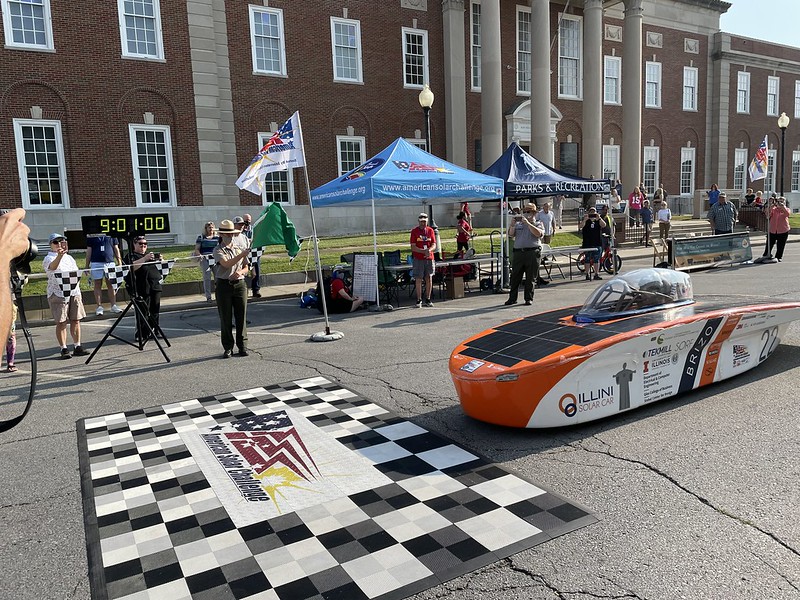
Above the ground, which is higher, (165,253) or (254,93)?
(254,93)

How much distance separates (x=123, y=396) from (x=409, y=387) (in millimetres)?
3287

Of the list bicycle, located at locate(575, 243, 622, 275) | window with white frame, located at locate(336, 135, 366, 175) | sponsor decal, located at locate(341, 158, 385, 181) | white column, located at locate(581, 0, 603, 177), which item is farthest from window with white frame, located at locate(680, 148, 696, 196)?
sponsor decal, located at locate(341, 158, 385, 181)

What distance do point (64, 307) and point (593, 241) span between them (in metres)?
12.8

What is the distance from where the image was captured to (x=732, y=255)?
55.9ft

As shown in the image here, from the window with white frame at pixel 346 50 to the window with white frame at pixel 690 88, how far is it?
22.7 m

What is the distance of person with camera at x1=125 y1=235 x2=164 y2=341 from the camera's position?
9492 mm

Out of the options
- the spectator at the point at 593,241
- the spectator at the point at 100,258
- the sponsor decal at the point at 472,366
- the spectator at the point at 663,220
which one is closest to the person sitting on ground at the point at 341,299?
the spectator at the point at 100,258

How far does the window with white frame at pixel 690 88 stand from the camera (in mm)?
37656

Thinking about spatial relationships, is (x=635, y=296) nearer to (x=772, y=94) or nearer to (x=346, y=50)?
(x=346, y=50)

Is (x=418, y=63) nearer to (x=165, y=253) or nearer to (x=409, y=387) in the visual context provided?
(x=165, y=253)

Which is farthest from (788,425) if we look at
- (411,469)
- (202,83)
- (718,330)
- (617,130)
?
(617,130)

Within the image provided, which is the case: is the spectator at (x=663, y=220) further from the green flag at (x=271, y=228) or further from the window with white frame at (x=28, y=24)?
the window with white frame at (x=28, y=24)

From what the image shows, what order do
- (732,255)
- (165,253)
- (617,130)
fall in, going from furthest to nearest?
1. (617,130)
2. (165,253)
3. (732,255)

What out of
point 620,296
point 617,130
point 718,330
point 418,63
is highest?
point 418,63
